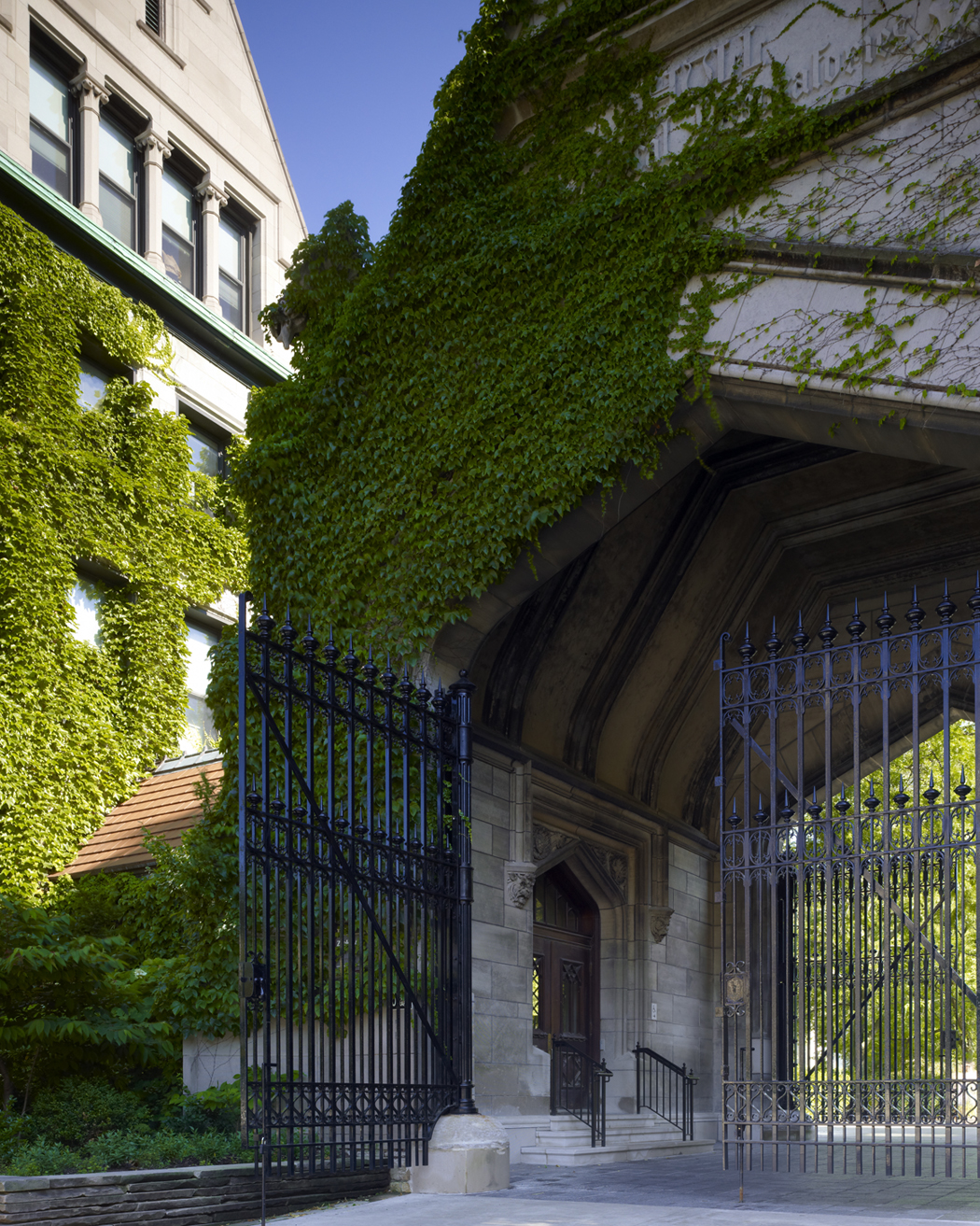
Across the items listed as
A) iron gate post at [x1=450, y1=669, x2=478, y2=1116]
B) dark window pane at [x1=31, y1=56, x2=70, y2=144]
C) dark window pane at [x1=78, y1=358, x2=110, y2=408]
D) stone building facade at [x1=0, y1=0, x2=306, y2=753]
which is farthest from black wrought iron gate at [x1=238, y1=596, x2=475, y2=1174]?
dark window pane at [x1=31, y1=56, x2=70, y2=144]

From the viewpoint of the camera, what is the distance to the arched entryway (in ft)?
43.7

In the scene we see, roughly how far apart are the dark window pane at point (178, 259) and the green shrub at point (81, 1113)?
1311cm

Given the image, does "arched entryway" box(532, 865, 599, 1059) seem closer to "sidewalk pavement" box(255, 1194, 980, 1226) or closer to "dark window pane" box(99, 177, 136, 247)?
"sidewalk pavement" box(255, 1194, 980, 1226)

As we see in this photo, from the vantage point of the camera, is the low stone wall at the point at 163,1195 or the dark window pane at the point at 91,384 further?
the dark window pane at the point at 91,384

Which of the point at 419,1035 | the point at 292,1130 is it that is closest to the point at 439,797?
the point at 419,1035

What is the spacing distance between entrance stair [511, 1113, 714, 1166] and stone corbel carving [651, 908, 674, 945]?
78.9 inches

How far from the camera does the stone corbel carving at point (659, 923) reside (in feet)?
48.1

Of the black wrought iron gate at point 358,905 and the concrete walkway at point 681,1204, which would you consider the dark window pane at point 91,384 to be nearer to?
the black wrought iron gate at point 358,905

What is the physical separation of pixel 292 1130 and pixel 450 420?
5.81 metres

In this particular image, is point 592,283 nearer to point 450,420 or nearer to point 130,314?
point 450,420

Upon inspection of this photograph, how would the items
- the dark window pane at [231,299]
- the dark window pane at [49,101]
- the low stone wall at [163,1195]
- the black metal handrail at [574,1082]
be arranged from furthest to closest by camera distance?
the dark window pane at [231,299]
the dark window pane at [49,101]
the black metal handrail at [574,1082]
the low stone wall at [163,1195]

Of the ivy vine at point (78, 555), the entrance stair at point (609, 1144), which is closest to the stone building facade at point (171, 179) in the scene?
the ivy vine at point (78, 555)

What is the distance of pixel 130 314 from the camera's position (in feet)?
55.1

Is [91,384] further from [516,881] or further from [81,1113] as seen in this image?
[81,1113]
